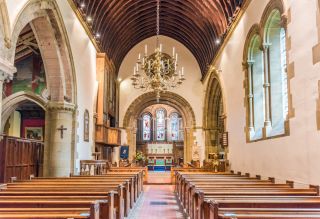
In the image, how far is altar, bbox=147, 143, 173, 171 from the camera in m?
25.5

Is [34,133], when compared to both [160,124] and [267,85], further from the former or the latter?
[160,124]

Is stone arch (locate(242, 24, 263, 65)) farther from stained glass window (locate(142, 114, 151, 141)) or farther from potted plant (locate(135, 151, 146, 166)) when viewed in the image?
stained glass window (locate(142, 114, 151, 141))

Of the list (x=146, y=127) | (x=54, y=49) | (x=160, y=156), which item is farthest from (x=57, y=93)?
(x=146, y=127)

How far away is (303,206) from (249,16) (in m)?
6.52

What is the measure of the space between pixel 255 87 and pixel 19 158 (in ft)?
20.5

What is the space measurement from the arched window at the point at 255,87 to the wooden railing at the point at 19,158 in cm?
587

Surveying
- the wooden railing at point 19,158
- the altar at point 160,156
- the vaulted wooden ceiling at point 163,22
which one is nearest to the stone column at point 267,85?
the vaulted wooden ceiling at point 163,22

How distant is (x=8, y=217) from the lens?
8.61ft

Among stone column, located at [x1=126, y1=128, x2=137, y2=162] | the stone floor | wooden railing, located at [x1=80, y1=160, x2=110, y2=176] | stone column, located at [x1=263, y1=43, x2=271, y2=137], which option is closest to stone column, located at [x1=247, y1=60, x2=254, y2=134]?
stone column, located at [x1=263, y1=43, x2=271, y2=137]

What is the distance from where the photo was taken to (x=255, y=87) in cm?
895

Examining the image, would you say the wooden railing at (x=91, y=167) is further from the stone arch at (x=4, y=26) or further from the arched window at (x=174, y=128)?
the arched window at (x=174, y=128)

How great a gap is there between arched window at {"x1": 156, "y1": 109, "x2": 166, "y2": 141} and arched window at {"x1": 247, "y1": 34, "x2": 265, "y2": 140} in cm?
1964

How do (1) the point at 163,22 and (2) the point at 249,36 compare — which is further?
(1) the point at 163,22

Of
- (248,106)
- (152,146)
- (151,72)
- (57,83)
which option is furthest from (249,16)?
(152,146)
